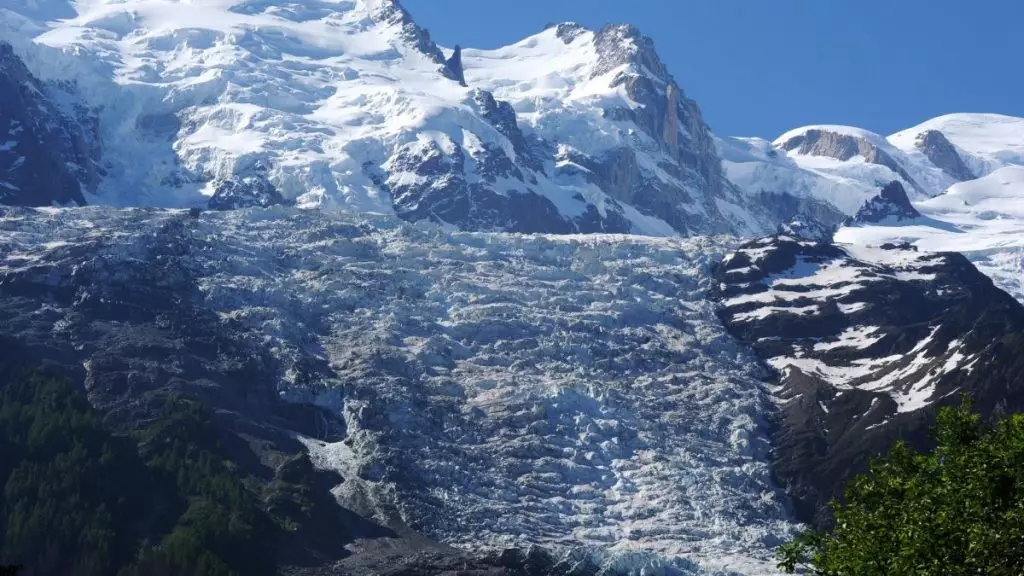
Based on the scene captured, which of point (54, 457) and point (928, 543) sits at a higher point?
point (54, 457)

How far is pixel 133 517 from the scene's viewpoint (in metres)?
186

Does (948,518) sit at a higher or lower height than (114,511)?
lower

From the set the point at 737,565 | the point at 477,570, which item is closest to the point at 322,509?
the point at 477,570

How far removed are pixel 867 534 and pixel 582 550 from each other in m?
123

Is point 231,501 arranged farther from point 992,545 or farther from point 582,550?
point 992,545

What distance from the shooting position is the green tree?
64.9 metres

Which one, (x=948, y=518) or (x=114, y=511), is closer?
(x=948, y=518)

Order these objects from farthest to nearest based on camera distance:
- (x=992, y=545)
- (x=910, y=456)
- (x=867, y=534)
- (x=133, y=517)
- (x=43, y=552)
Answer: (x=133, y=517), (x=43, y=552), (x=910, y=456), (x=867, y=534), (x=992, y=545)

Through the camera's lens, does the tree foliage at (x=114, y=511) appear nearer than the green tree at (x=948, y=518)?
No

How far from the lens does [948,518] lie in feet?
220

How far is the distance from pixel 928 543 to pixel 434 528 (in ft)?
440

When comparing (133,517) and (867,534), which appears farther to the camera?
(133,517)

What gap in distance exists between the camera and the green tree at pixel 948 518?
64875mm

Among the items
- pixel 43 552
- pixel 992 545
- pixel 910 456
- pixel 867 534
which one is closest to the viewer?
pixel 992 545
